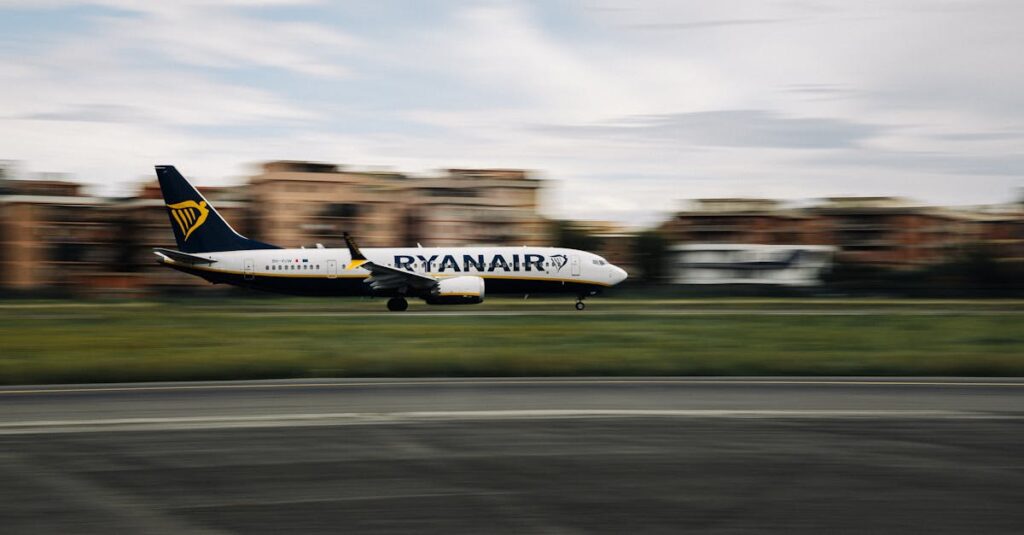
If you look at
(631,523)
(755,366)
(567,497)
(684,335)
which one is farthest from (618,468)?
(684,335)

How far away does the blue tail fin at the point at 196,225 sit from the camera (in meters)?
44.6

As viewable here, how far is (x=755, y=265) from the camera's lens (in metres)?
82.4

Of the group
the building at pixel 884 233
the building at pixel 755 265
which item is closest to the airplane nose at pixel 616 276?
the building at pixel 755 265

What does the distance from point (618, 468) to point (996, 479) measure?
10.9ft

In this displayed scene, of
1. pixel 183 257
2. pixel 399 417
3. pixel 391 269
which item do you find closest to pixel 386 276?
pixel 391 269

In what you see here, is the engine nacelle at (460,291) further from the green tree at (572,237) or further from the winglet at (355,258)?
the green tree at (572,237)

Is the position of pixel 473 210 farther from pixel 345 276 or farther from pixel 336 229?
pixel 345 276

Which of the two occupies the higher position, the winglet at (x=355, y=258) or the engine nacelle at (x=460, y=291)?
the winglet at (x=355, y=258)

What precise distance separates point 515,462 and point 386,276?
3347 cm

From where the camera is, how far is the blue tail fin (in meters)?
44.6

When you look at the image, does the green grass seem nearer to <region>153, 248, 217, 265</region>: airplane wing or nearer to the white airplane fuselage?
the white airplane fuselage

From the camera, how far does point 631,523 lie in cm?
716

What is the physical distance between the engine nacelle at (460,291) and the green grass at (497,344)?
5.16 metres

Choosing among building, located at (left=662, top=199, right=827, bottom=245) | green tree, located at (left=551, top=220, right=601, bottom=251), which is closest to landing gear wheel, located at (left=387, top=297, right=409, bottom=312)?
green tree, located at (left=551, top=220, right=601, bottom=251)
